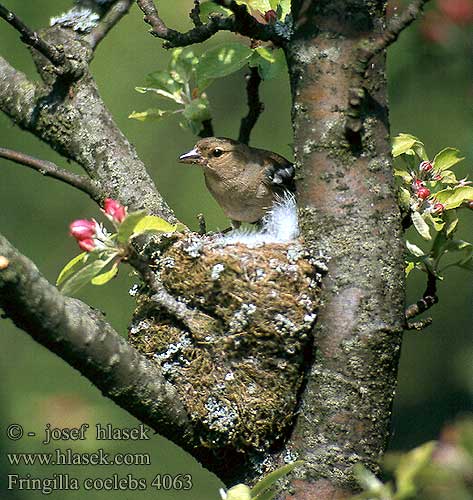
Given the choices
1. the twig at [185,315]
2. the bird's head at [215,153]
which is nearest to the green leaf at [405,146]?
the twig at [185,315]

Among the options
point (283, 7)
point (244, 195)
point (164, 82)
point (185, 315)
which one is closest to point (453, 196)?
point (283, 7)

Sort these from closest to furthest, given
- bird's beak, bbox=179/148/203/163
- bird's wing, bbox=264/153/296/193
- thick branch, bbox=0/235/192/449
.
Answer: thick branch, bbox=0/235/192/449
bird's wing, bbox=264/153/296/193
bird's beak, bbox=179/148/203/163

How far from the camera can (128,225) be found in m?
2.24

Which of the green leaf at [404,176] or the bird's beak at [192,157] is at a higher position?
the green leaf at [404,176]

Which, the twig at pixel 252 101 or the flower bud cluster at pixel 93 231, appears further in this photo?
the twig at pixel 252 101

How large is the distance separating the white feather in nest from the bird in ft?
1.80

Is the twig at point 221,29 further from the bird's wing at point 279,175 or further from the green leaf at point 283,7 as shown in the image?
the bird's wing at point 279,175

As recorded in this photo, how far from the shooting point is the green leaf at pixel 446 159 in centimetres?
282

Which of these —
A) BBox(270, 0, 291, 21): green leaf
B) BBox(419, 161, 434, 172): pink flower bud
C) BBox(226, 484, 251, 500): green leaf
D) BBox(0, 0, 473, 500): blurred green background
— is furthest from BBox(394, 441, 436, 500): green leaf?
BBox(0, 0, 473, 500): blurred green background

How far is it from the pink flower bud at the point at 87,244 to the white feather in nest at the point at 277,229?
0.93 m

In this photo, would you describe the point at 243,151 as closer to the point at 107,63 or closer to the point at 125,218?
the point at 107,63

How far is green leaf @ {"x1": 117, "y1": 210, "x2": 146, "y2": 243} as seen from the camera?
2.21 meters

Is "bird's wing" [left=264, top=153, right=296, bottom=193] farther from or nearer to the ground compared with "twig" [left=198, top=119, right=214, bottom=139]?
nearer to the ground

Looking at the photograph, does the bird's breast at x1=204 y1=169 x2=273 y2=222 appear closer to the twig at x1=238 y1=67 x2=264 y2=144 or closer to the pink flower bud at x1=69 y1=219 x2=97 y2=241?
the twig at x1=238 y1=67 x2=264 y2=144
